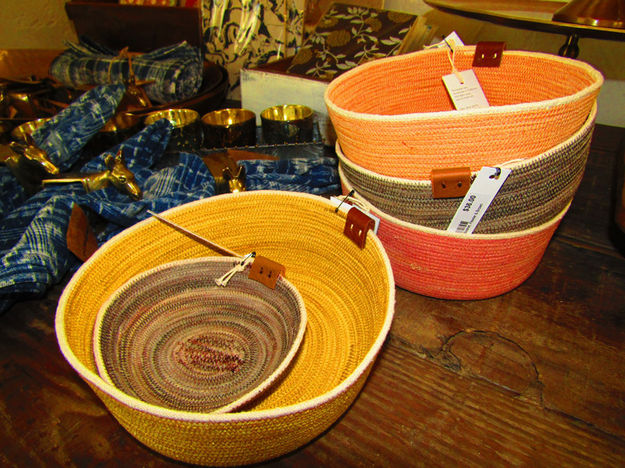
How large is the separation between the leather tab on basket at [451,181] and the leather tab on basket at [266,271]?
0.22 metres

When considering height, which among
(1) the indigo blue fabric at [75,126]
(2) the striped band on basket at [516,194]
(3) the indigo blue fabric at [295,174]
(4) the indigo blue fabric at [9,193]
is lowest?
(4) the indigo blue fabric at [9,193]

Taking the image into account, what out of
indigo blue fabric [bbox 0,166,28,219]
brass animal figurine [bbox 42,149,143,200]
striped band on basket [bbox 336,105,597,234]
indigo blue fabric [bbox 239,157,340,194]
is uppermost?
striped band on basket [bbox 336,105,597,234]

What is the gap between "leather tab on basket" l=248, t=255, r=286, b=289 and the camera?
0.52m

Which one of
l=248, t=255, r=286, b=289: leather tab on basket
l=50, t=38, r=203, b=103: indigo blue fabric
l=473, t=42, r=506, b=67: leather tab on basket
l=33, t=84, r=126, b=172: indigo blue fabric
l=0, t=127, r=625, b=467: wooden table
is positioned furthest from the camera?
l=50, t=38, r=203, b=103: indigo blue fabric

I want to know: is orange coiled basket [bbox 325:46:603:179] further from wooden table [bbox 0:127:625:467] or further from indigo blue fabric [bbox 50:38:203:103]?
indigo blue fabric [bbox 50:38:203:103]

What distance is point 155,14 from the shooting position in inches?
51.6

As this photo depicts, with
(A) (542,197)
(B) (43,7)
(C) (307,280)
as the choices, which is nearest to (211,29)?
(B) (43,7)

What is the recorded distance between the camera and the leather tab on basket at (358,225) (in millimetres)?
463

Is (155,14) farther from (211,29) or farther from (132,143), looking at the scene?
(132,143)

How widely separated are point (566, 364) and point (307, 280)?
1.16ft

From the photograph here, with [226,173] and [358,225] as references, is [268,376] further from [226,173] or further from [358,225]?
[226,173]

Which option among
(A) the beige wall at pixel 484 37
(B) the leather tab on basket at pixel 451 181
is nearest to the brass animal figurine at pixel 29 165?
(B) the leather tab on basket at pixel 451 181

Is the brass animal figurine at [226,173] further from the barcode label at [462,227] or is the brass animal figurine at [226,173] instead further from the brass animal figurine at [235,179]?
the barcode label at [462,227]

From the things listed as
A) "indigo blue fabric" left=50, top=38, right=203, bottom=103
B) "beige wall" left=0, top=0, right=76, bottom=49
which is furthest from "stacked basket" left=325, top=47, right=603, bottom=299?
"beige wall" left=0, top=0, right=76, bottom=49
